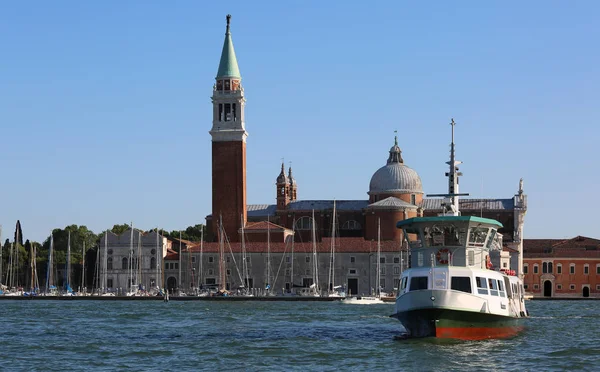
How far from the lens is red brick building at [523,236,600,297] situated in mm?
118562

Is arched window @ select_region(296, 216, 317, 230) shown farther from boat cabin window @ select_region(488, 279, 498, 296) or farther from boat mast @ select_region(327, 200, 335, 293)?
boat cabin window @ select_region(488, 279, 498, 296)

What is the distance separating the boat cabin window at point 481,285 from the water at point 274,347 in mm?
1737

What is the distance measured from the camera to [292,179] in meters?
123

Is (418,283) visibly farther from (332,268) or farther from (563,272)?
(563,272)

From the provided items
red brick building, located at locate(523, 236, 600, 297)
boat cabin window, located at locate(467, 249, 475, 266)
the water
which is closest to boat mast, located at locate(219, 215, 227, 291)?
red brick building, located at locate(523, 236, 600, 297)

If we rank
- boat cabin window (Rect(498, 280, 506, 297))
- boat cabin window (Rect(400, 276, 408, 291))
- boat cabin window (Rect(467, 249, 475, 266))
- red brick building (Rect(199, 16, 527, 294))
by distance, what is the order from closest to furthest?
boat cabin window (Rect(467, 249, 475, 266)), boat cabin window (Rect(498, 280, 506, 297)), boat cabin window (Rect(400, 276, 408, 291)), red brick building (Rect(199, 16, 527, 294))

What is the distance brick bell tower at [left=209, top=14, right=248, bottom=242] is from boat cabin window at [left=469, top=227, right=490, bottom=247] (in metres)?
66.8

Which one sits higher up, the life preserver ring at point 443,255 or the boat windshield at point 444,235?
the boat windshield at point 444,235

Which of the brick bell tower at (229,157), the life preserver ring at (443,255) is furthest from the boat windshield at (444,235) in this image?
the brick bell tower at (229,157)

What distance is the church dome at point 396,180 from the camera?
111 metres

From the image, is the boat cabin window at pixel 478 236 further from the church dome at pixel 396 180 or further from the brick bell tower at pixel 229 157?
the church dome at pixel 396 180

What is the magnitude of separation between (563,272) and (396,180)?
71.7 ft

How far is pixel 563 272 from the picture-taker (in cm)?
11919

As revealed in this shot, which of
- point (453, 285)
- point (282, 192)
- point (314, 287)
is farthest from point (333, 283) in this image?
point (453, 285)
